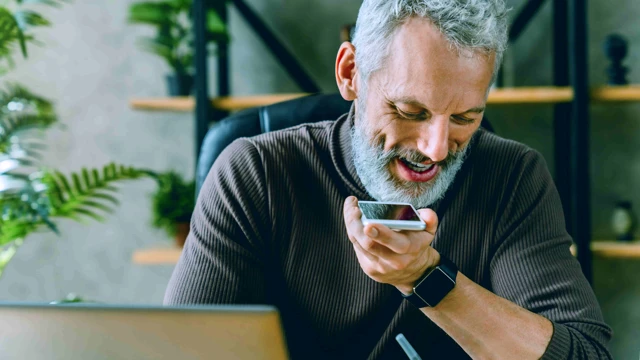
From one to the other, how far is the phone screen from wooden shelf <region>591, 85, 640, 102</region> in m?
1.24

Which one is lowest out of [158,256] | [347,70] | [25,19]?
[158,256]

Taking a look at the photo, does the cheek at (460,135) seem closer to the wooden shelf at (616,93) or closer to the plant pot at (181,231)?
the wooden shelf at (616,93)

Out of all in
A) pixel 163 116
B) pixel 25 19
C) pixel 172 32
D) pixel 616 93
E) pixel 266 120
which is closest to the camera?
pixel 266 120

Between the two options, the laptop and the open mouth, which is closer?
the laptop

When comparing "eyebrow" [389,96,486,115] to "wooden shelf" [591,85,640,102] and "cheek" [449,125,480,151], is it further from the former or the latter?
"wooden shelf" [591,85,640,102]

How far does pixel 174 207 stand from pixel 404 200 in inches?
44.4

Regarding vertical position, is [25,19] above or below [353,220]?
above

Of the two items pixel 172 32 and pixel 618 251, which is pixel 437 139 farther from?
pixel 172 32

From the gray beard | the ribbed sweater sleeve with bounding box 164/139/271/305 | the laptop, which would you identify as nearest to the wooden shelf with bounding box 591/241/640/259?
the gray beard

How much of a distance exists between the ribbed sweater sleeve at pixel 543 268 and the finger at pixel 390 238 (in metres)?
0.29

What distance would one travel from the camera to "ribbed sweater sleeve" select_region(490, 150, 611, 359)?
3.09 feet

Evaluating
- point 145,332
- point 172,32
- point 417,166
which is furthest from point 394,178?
point 172,32

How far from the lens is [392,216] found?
0.78 metres

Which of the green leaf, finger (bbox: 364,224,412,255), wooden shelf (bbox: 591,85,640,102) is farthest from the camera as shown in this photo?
wooden shelf (bbox: 591,85,640,102)
